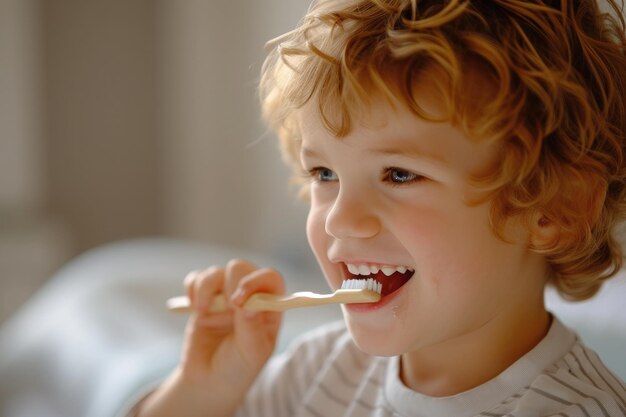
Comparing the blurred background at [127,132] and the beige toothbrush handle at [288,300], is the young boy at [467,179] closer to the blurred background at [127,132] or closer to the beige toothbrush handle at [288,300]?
the beige toothbrush handle at [288,300]

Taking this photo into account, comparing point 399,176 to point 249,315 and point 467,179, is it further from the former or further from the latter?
point 249,315

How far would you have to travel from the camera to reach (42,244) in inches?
103

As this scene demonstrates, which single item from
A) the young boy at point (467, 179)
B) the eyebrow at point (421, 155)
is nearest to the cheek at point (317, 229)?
the young boy at point (467, 179)

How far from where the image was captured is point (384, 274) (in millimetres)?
701

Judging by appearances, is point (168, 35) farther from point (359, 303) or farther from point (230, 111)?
point (359, 303)

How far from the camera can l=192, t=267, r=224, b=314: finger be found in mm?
893

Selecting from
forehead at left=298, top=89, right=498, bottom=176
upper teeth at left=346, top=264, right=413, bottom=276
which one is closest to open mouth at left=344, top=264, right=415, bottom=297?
upper teeth at left=346, top=264, right=413, bottom=276

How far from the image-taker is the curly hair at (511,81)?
0.59 metres

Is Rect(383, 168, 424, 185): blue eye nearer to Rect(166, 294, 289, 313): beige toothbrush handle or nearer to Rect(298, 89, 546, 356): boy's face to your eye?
Rect(298, 89, 546, 356): boy's face

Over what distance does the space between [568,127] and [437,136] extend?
103mm

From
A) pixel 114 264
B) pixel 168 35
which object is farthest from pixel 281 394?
pixel 168 35

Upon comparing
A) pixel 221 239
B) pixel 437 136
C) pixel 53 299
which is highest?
pixel 437 136

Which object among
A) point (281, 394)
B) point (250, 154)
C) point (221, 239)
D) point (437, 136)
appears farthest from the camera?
point (221, 239)

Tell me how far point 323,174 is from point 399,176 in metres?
0.10
